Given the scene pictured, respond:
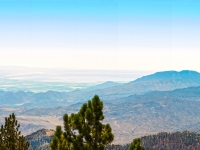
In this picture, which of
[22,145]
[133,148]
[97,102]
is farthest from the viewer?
[22,145]

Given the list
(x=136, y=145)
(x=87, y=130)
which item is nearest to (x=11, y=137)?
(x=87, y=130)

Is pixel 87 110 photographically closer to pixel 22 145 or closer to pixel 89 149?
pixel 89 149

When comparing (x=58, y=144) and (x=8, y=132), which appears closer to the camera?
(x=58, y=144)

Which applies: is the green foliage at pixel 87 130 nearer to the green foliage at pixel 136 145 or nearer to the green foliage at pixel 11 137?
the green foliage at pixel 136 145

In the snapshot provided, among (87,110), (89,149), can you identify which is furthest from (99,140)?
(87,110)

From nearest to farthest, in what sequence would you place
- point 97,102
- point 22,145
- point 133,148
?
point 133,148 < point 97,102 < point 22,145

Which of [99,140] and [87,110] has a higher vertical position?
[87,110]

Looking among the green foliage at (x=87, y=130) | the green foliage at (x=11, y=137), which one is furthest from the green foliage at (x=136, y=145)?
the green foliage at (x=11, y=137)
